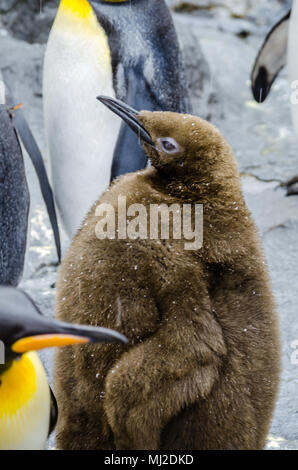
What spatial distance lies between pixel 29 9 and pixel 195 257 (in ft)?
9.69

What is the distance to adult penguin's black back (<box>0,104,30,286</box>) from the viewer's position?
1860mm

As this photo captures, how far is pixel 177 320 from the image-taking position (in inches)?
46.2

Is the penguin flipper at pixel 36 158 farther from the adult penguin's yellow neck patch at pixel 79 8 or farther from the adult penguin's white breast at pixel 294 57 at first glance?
the adult penguin's white breast at pixel 294 57

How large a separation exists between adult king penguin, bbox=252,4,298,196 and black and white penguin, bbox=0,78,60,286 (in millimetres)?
1085

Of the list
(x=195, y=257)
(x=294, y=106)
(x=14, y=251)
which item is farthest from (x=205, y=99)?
(x=195, y=257)

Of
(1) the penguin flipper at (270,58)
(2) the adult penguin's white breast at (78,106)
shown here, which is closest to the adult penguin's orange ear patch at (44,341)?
(2) the adult penguin's white breast at (78,106)

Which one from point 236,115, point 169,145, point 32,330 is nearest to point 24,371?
point 32,330

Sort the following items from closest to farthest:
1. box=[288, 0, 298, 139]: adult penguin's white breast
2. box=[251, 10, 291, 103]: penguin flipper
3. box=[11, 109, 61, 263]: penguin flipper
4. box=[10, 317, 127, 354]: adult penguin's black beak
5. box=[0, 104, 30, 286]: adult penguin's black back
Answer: box=[10, 317, 127, 354]: adult penguin's black beak → box=[0, 104, 30, 286]: adult penguin's black back → box=[11, 109, 61, 263]: penguin flipper → box=[288, 0, 298, 139]: adult penguin's white breast → box=[251, 10, 291, 103]: penguin flipper

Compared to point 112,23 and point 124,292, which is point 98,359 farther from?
point 112,23

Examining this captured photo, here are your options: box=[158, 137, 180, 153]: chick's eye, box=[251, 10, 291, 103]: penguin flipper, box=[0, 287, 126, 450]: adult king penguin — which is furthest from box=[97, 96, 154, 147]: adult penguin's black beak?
box=[251, 10, 291, 103]: penguin flipper

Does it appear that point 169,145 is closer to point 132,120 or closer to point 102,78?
point 132,120

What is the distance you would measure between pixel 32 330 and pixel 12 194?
0.90 m

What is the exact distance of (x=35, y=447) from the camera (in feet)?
4.00

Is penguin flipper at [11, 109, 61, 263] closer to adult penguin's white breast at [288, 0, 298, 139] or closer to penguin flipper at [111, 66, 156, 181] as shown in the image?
penguin flipper at [111, 66, 156, 181]
